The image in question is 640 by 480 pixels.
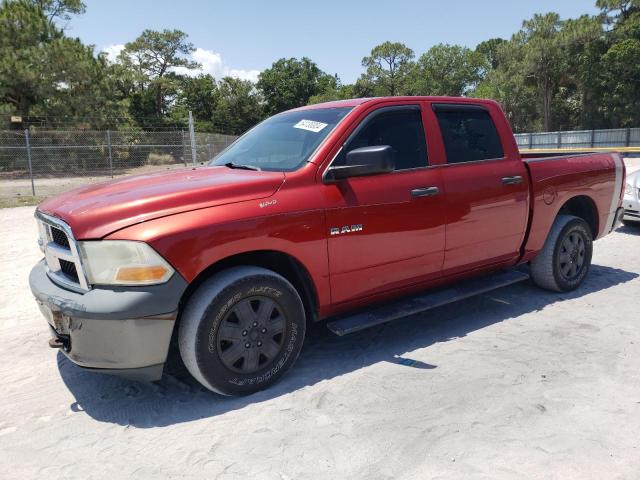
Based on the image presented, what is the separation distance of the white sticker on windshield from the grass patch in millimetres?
13091

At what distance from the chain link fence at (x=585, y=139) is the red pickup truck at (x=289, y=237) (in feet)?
106

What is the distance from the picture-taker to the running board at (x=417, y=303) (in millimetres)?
3670

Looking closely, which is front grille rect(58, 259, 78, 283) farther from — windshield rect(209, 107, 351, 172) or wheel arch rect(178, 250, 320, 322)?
windshield rect(209, 107, 351, 172)

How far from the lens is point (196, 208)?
302 cm

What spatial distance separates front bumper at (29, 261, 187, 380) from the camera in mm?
2811

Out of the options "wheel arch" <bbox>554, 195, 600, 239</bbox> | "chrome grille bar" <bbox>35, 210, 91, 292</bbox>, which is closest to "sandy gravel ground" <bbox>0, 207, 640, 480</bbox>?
"chrome grille bar" <bbox>35, 210, 91, 292</bbox>

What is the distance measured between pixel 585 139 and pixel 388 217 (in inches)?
1452

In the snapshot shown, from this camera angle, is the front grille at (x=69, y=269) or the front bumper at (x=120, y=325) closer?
the front bumper at (x=120, y=325)

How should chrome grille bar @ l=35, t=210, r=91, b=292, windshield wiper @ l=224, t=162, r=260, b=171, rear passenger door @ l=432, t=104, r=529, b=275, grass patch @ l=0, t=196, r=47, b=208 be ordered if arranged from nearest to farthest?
1. chrome grille bar @ l=35, t=210, r=91, b=292
2. windshield wiper @ l=224, t=162, r=260, b=171
3. rear passenger door @ l=432, t=104, r=529, b=275
4. grass patch @ l=0, t=196, r=47, b=208

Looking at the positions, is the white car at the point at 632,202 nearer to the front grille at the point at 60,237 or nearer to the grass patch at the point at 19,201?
the front grille at the point at 60,237

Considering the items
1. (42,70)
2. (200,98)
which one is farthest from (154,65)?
(42,70)

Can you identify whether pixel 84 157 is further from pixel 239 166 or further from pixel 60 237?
pixel 60 237

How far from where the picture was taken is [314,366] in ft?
12.2

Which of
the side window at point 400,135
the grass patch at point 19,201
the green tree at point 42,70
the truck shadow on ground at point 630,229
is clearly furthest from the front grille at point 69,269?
the green tree at point 42,70
